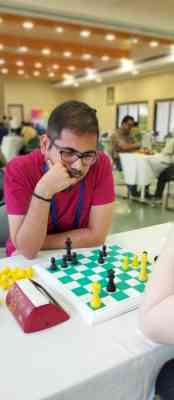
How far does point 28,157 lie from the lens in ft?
4.08

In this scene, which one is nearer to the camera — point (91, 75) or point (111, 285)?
point (111, 285)

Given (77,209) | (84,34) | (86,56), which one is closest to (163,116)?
(86,56)

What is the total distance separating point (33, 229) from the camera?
107 cm

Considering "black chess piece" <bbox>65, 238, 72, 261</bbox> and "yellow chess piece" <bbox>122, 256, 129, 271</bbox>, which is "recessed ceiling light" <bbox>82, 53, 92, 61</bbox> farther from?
"yellow chess piece" <bbox>122, 256, 129, 271</bbox>

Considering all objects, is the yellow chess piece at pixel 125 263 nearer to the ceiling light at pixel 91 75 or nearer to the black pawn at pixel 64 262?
the black pawn at pixel 64 262

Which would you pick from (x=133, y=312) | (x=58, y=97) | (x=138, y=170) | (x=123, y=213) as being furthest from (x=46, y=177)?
(x=58, y=97)

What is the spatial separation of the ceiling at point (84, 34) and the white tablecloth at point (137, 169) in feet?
5.52

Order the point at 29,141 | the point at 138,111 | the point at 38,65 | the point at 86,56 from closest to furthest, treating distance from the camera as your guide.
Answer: the point at 29,141 < the point at 86,56 < the point at 38,65 < the point at 138,111

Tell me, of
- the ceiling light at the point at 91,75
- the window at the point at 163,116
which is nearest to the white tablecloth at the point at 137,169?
the window at the point at 163,116

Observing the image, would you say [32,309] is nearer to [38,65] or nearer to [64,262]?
[64,262]

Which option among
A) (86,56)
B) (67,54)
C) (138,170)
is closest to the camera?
(138,170)

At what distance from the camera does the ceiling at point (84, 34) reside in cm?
363

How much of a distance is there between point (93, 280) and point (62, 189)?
0.33m

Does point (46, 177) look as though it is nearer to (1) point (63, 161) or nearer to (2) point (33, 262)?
(1) point (63, 161)
